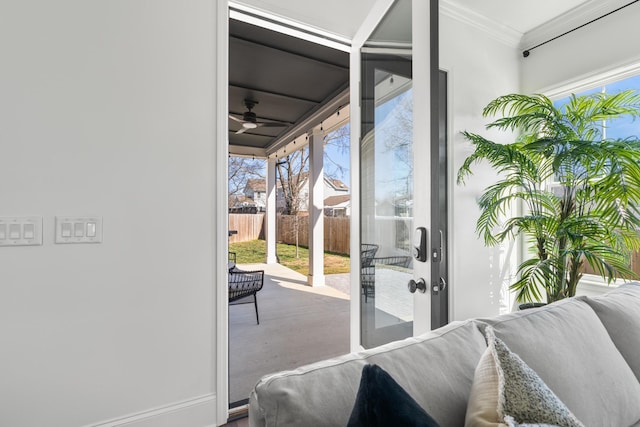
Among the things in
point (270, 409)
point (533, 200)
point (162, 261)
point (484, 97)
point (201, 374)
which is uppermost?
point (484, 97)

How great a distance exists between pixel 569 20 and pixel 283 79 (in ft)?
8.91

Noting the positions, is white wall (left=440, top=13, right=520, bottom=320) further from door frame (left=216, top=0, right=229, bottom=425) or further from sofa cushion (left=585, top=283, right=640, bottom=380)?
door frame (left=216, top=0, right=229, bottom=425)

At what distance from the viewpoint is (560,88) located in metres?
2.66

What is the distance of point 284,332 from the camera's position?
124 inches

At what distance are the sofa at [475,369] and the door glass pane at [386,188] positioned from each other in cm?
59

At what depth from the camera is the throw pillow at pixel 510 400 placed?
0.58 metres

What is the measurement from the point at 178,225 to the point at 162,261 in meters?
0.20

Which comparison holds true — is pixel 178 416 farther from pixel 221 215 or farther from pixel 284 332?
pixel 284 332

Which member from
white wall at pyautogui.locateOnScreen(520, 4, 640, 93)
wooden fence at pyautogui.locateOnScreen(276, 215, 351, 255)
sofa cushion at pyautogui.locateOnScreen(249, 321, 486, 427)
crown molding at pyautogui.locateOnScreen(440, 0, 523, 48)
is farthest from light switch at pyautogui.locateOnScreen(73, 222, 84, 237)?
wooden fence at pyautogui.locateOnScreen(276, 215, 351, 255)

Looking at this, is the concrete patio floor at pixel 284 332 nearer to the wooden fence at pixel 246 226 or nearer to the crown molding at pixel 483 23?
the crown molding at pixel 483 23

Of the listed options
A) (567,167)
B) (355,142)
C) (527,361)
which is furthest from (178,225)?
(567,167)

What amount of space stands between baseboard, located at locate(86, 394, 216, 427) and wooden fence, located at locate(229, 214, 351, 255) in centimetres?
643

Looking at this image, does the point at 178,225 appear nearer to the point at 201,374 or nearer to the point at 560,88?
the point at 201,374

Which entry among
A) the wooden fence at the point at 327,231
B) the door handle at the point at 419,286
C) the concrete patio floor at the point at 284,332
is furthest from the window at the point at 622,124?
the wooden fence at the point at 327,231
